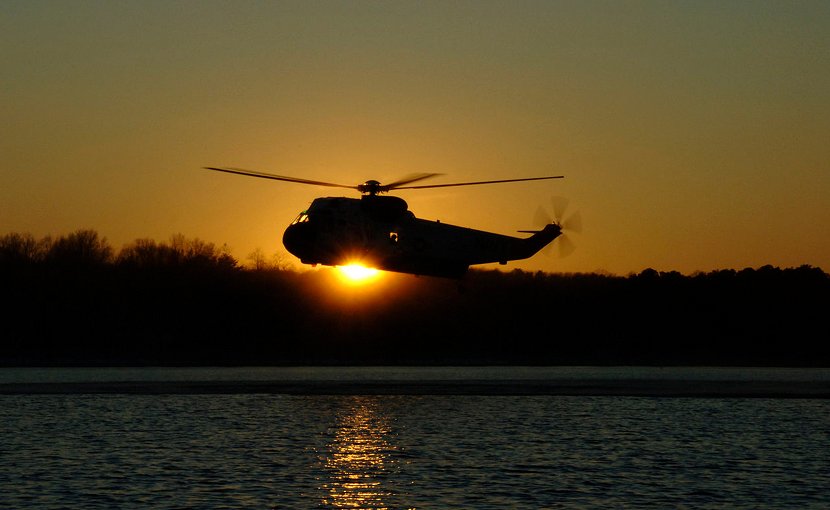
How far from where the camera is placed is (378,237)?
84125mm

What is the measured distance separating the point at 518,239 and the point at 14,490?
174 feet

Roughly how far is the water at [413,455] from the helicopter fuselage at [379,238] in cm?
1085

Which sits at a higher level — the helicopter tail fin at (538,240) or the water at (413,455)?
the helicopter tail fin at (538,240)

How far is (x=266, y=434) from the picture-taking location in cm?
7500

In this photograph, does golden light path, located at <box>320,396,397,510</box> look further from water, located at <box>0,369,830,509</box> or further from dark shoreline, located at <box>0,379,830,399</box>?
dark shoreline, located at <box>0,379,830,399</box>

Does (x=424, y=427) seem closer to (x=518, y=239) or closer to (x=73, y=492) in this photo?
(x=518, y=239)

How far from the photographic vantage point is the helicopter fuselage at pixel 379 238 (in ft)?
270

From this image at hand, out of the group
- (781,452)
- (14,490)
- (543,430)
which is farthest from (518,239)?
(14,490)

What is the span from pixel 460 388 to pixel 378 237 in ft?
159

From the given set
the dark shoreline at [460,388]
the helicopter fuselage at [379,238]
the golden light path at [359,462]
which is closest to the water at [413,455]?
the golden light path at [359,462]

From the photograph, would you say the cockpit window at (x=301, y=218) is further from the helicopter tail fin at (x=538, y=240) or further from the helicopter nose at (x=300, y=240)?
the helicopter tail fin at (x=538, y=240)

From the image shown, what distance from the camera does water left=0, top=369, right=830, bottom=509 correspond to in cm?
4884

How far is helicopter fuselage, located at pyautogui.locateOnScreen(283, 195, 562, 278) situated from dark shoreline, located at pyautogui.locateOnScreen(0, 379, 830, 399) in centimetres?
2998

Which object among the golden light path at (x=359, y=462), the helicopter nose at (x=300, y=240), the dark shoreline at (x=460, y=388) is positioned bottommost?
the golden light path at (x=359, y=462)
